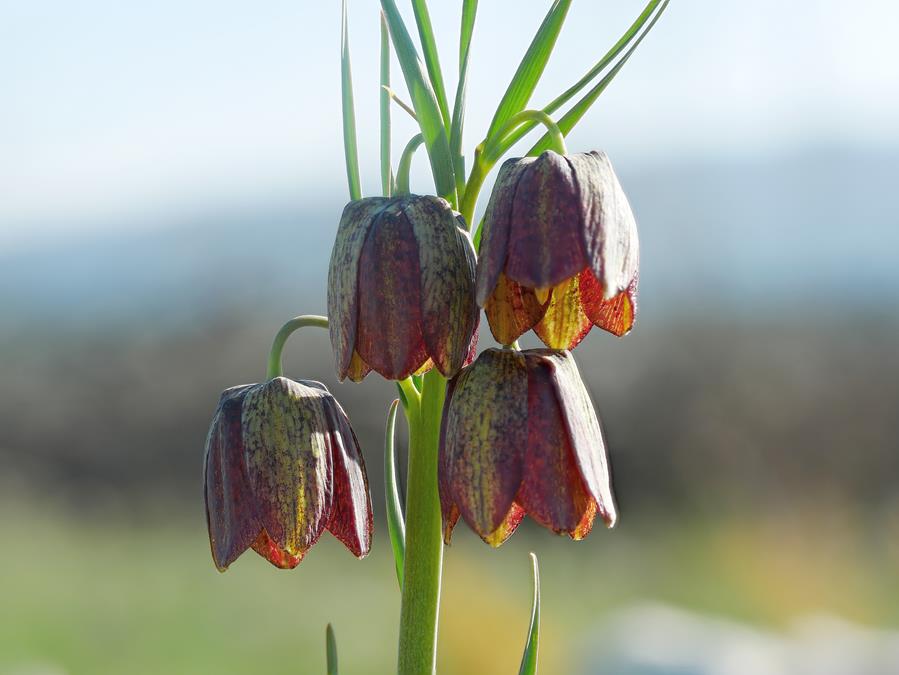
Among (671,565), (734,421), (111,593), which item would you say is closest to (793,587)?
(671,565)

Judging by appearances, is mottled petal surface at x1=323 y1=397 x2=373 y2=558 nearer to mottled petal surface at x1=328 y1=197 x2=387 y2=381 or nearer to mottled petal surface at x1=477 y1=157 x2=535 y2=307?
mottled petal surface at x1=328 y1=197 x2=387 y2=381

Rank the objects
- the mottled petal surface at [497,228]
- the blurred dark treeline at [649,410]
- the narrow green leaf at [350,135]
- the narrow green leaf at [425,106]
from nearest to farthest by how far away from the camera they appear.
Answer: the mottled petal surface at [497,228], the narrow green leaf at [425,106], the narrow green leaf at [350,135], the blurred dark treeline at [649,410]

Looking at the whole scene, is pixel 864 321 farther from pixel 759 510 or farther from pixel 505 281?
pixel 505 281

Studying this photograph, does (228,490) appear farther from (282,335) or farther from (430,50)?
(430,50)

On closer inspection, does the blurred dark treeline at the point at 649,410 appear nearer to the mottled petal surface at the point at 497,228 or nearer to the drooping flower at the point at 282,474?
the drooping flower at the point at 282,474

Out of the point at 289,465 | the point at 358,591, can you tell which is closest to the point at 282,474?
the point at 289,465

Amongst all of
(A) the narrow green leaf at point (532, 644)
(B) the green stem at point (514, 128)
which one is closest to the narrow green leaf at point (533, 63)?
(B) the green stem at point (514, 128)

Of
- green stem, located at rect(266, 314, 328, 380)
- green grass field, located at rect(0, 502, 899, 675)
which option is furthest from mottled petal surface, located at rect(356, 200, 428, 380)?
green grass field, located at rect(0, 502, 899, 675)

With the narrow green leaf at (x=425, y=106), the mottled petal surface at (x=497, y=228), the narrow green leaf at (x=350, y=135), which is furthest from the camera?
the narrow green leaf at (x=350, y=135)
